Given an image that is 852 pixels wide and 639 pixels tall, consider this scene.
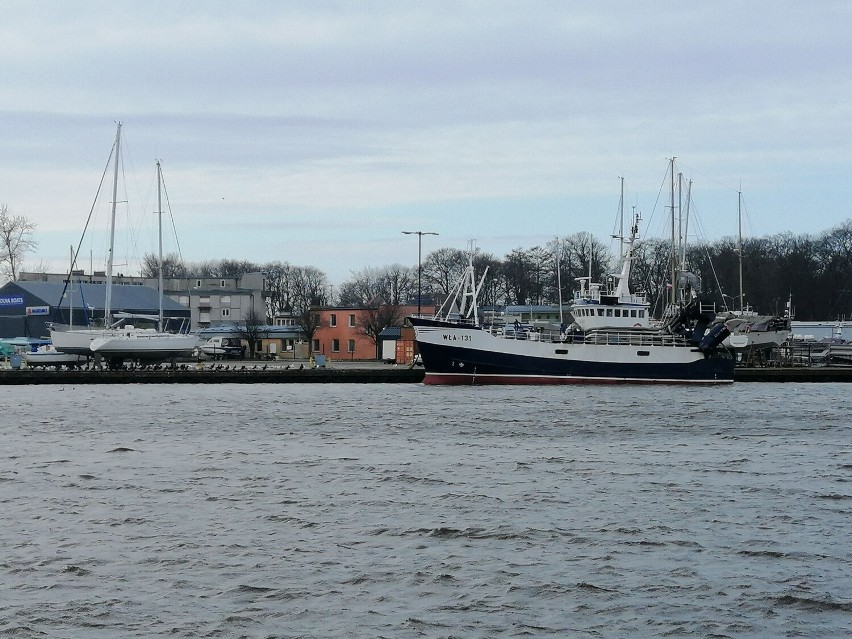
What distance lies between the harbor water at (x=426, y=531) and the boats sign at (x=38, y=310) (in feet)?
241

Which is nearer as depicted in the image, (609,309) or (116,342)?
(609,309)

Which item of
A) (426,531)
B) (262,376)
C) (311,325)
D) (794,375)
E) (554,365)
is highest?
(311,325)

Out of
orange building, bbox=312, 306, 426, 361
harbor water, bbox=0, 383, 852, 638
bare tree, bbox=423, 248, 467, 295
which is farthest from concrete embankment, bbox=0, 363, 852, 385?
bare tree, bbox=423, 248, 467, 295

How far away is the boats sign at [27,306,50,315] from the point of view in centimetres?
11281

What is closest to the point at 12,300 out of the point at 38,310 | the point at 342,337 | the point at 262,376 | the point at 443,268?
the point at 38,310

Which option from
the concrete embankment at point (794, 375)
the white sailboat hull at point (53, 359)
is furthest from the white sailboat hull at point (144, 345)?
the concrete embankment at point (794, 375)

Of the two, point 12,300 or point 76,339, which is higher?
point 12,300

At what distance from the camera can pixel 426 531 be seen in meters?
21.1

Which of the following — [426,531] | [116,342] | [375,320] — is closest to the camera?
[426,531]

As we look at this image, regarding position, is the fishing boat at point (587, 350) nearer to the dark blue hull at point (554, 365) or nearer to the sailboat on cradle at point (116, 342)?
the dark blue hull at point (554, 365)

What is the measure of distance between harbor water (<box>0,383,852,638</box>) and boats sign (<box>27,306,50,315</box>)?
7355 cm

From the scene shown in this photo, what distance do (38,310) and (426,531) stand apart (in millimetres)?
99086

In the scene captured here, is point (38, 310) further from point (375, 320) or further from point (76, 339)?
point (375, 320)

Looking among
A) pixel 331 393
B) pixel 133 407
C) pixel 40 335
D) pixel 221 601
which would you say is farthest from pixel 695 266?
pixel 221 601
